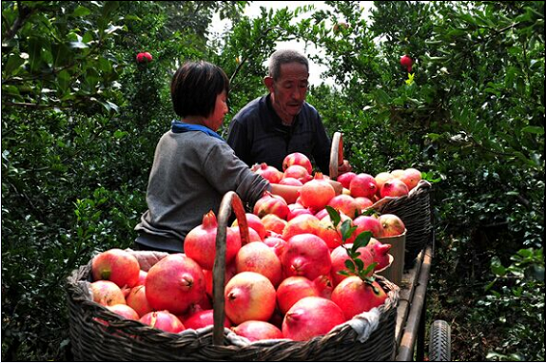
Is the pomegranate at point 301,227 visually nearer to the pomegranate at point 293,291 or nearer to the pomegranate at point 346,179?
the pomegranate at point 293,291

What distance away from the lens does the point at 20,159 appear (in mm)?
3480

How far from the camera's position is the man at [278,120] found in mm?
3662

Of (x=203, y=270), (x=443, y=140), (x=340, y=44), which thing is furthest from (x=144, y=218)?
(x=340, y=44)

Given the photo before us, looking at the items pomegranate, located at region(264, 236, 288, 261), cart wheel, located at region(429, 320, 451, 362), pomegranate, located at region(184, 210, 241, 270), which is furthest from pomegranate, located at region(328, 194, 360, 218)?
cart wheel, located at region(429, 320, 451, 362)

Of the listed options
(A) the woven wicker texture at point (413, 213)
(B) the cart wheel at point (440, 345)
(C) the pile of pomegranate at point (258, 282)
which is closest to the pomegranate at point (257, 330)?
(C) the pile of pomegranate at point (258, 282)

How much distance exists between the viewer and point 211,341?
1535 mm

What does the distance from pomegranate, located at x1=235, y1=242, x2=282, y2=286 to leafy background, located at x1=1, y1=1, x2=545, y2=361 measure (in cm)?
58

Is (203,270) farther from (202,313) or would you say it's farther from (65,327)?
(65,327)

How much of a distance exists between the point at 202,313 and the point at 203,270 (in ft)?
0.59

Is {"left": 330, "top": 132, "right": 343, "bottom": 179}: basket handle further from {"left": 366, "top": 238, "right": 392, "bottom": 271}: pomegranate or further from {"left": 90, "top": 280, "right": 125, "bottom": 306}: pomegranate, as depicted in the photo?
{"left": 90, "top": 280, "right": 125, "bottom": 306}: pomegranate

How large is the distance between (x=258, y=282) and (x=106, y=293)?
40 centimetres

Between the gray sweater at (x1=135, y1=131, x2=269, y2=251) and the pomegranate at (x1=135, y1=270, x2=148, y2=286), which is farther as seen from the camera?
the gray sweater at (x1=135, y1=131, x2=269, y2=251)

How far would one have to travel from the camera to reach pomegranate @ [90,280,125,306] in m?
1.81

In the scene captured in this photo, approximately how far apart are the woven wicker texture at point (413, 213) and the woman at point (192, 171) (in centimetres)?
53
